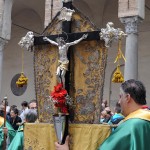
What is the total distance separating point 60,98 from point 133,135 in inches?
33.5

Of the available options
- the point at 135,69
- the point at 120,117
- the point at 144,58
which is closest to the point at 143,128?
the point at 120,117

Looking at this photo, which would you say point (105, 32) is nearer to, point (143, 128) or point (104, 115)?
point (143, 128)

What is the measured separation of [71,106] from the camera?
3752 mm

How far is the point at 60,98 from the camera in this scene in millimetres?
3533

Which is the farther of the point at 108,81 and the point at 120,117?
the point at 108,81

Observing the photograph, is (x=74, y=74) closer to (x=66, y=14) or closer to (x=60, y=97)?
(x=60, y=97)

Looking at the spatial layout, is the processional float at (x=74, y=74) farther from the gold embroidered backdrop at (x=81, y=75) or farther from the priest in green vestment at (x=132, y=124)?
the priest in green vestment at (x=132, y=124)

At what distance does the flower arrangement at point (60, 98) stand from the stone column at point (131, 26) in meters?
7.83

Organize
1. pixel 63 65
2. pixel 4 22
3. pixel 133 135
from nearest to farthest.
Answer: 1. pixel 133 135
2. pixel 63 65
3. pixel 4 22

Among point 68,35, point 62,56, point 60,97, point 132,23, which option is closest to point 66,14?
point 68,35

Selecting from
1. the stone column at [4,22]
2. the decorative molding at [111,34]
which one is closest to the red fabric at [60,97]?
the decorative molding at [111,34]

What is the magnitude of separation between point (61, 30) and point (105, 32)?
1.76 feet

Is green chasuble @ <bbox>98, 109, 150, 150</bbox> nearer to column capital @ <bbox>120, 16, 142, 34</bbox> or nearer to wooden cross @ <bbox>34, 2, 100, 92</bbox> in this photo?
wooden cross @ <bbox>34, 2, 100, 92</bbox>

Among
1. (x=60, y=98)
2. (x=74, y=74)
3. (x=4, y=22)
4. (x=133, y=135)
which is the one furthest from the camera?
(x=4, y=22)
